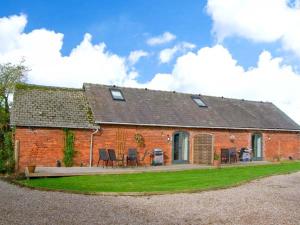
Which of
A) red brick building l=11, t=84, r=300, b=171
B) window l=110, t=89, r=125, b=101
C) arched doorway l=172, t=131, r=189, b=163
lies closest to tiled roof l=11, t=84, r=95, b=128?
red brick building l=11, t=84, r=300, b=171

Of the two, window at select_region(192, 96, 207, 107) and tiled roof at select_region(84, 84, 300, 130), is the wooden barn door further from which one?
window at select_region(192, 96, 207, 107)

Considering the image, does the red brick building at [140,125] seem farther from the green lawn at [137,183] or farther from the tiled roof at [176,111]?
the green lawn at [137,183]

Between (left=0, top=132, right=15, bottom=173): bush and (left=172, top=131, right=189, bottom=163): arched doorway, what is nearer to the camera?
(left=0, top=132, right=15, bottom=173): bush

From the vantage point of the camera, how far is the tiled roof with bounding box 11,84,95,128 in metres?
22.4

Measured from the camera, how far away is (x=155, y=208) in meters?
10.7

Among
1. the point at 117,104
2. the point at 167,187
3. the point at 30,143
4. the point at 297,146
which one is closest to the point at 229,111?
the point at 297,146

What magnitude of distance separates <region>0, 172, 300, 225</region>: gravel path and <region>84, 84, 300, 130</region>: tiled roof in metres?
11.6

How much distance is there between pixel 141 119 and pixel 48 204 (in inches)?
573

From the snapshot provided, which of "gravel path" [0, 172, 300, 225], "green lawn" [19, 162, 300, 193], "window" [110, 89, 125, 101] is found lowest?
"gravel path" [0, 172, 300, 225]

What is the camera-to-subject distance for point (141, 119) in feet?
82.9

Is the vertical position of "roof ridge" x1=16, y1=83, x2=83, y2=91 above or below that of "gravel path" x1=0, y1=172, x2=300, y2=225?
above

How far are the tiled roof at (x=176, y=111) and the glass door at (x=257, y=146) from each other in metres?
0.92

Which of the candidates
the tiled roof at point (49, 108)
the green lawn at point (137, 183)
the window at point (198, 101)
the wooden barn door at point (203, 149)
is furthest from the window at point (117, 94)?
the green lawn at point (137, 183)

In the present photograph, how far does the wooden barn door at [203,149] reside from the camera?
25469 mm
